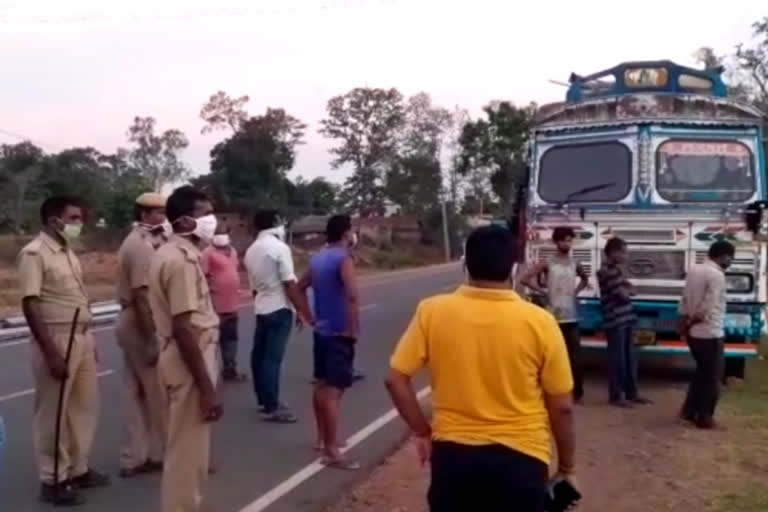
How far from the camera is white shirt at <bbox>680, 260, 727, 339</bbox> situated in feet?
32.5

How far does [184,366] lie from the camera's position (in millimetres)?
5914

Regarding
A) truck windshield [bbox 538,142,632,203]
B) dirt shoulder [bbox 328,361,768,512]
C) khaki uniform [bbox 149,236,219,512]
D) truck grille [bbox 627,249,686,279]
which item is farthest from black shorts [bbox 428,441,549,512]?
truck windshield [bbox 538,142,632,203]

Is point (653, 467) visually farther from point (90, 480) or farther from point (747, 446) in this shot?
point (90, 480)

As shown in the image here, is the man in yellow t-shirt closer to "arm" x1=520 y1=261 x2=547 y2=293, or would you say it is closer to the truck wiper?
"arm" x1=520 y1=261 x2=547 y2=293

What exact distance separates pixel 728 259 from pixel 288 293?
12.9ft

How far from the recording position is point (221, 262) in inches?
466

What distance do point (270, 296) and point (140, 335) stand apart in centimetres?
211

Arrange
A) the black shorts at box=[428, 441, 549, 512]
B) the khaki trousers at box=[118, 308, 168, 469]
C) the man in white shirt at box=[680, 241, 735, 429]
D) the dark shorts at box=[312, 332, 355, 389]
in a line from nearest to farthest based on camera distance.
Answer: the black shorts at box=[428, 441, 549, 512], the khaki trousers at box=[118, 308, 168, 469], the dark shorts at box=[312, 332, 355, 389], the man in white shirt at box=[680, 241, 735, 429]

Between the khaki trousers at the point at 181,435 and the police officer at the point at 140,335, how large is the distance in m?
1.87

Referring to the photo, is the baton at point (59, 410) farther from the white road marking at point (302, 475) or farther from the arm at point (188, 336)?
the arm at point (188, 336)

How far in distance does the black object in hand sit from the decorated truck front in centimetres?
818

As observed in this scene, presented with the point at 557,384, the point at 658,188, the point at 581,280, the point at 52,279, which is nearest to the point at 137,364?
the point at 52,279

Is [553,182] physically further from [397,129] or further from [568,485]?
[397,129]

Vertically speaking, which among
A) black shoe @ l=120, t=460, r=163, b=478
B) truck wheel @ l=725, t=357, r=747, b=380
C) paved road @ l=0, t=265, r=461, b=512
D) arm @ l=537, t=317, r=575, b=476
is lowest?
truck wheel @ l=725, t=357, r=747, b=380
